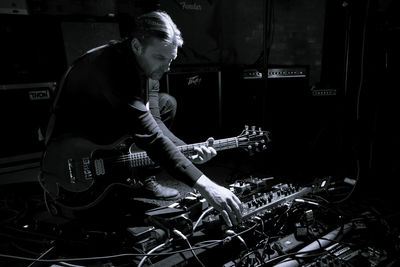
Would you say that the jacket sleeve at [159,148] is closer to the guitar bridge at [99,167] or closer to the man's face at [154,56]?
the man's face at [154,56]

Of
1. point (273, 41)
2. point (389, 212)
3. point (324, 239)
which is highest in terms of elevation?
point (273, 41)

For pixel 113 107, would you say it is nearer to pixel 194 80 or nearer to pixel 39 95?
pixel 39 95

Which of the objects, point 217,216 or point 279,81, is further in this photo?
point 279,81

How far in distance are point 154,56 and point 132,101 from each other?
26 centimetres

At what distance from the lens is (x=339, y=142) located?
8.34 ft

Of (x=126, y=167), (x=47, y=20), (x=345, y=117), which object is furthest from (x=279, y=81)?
(x=47, y=20)

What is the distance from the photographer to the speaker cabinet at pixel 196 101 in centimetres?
329

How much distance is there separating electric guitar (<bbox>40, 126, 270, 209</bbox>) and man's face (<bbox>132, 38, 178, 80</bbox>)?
482 mm

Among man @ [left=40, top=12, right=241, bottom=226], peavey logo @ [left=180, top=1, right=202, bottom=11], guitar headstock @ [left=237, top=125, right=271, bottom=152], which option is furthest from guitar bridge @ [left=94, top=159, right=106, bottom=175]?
peavey logo @ [left=180, top=1, right=202, bottom=11]

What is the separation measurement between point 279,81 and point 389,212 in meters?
1.51

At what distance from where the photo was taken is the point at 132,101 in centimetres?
151

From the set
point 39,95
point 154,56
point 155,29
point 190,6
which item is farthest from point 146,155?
point 190,6

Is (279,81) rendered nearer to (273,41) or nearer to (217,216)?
(273,41)

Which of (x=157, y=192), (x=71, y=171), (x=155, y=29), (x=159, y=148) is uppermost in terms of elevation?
(x=155, y=29)
